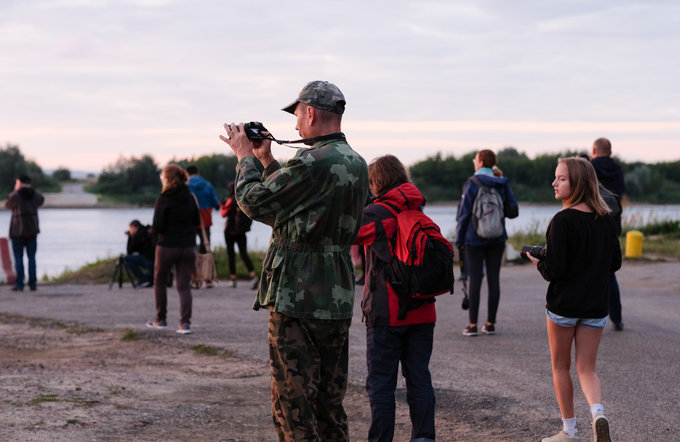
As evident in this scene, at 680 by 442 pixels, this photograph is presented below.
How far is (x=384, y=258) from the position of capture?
4.63 metres

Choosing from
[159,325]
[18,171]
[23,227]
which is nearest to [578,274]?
[159,325]

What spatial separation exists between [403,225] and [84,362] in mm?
4122

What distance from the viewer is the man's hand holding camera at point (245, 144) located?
3.69m

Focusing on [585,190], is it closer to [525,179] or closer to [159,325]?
[159,325]

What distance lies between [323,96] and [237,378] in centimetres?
388

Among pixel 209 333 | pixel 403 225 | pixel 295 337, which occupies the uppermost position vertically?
pixel 403 225

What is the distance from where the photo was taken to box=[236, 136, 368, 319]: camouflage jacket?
3.51 m

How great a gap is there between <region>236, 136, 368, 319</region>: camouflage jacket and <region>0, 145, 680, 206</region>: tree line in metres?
26.0

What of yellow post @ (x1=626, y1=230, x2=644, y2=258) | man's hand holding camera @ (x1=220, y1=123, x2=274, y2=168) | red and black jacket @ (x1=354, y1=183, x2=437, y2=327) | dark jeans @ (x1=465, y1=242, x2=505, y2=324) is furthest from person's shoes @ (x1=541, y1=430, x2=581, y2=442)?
yellow post @ (x1=626, y1=230, x2=644, y2=258)

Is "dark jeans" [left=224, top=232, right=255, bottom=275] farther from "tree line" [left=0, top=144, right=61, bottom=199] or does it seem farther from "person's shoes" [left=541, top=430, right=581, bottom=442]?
"tree line" [left=0, top=144, right=61, bottom=199]

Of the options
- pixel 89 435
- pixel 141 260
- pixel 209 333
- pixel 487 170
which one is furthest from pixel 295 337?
pixel 141 260

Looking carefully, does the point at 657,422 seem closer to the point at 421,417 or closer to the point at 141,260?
the point at 421,417

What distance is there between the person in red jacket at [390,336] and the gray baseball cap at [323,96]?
111 cm

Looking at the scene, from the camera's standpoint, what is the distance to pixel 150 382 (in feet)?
21.8
